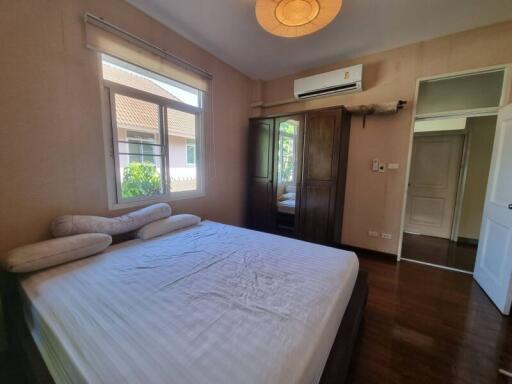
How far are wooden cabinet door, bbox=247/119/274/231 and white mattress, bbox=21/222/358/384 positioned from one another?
179 centimetres

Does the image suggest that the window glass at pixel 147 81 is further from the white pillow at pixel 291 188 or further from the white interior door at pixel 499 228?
the white interior door at pixel 499 228

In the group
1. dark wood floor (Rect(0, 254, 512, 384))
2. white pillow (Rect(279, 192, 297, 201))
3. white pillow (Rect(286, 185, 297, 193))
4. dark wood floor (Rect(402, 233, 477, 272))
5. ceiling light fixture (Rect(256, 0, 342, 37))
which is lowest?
dark wood floor (Rect(0, 254, 512, 384))

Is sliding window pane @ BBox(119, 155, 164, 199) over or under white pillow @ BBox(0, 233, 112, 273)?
over

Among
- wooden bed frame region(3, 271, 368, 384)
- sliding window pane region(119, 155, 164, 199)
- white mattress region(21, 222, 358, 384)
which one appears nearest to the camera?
white mattress region(21, 222, 358, 384)

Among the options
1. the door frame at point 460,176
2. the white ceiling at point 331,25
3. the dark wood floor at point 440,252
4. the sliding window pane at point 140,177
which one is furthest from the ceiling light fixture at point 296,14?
the dark wood floor at point 440,252

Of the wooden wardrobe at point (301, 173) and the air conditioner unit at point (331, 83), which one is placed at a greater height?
the air conditioner unit at point (331, 83)

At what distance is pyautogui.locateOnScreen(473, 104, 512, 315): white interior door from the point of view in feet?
6.13

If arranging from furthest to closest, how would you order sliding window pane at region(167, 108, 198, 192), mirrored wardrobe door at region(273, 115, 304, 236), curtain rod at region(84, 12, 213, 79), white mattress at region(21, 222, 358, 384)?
mirrored wardrobe door at region(273, 115, 304, 236), sliding window pane at region(167, 108, 198, 192), curtain rod at region(84, 12, 213, 79), white mattress at region(21, 222, 358, 384)

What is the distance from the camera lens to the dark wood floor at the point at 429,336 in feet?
→ 4.27

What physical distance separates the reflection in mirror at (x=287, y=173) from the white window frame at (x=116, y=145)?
1.20 metres

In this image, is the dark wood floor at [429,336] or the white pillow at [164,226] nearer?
the dark wood floor at [429,336]

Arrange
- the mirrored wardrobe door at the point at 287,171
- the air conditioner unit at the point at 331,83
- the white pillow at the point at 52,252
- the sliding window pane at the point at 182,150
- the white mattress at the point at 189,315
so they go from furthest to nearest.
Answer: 1. the mirrored wardrobe door at the point at 287,171
2. the air conditioner unit at the point at 331,83
3. the sliding window pane at the point at 182,150
4. the white pillow at the point at 52,252
5. the white mattress at the point at 189,315

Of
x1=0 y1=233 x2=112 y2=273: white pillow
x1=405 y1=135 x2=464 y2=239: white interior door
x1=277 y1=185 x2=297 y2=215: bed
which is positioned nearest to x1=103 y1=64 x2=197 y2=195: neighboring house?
x1=0 y1=233 x2=112 y2=273: white pillow

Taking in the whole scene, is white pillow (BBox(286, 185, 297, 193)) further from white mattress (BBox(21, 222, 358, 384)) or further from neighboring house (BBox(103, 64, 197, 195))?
white mattress (BBox(21, 222, 358, 384))
